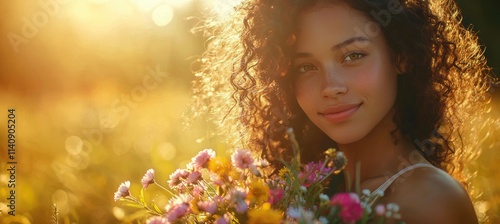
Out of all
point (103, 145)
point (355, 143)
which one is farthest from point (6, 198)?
point (355, 143)

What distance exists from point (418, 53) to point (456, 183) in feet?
1.79

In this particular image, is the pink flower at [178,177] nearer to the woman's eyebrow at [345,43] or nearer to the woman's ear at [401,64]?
the woman's eyebrow at [345,43]

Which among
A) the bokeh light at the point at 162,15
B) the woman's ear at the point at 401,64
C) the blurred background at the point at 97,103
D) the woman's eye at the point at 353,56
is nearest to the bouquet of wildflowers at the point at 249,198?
the woman's eye at the point at 353,56

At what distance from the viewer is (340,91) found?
218 centimetres

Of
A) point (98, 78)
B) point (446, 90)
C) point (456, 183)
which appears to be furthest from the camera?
point (98, 78)

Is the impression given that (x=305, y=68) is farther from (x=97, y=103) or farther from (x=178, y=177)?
(x=97, y=103)

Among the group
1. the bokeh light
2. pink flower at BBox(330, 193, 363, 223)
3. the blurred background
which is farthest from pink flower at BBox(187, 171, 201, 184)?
the bokeh light

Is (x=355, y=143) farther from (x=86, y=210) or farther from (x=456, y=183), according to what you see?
(x=86, y=210)

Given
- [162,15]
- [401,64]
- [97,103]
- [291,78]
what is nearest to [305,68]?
[291,78]

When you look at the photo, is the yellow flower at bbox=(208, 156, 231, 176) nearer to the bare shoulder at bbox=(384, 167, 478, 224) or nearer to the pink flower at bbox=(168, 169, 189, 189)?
the pink flower at bbox=(168, 169, 189, 189)

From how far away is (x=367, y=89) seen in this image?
2.21 metres

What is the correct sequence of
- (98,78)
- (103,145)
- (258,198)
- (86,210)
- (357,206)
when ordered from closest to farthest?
1. (357,206)
2. (258,198)
3. (86,210)
4. (103,145)
5. (98,78)

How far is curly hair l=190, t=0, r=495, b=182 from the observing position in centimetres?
239

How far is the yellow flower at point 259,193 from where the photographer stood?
1714 mm
